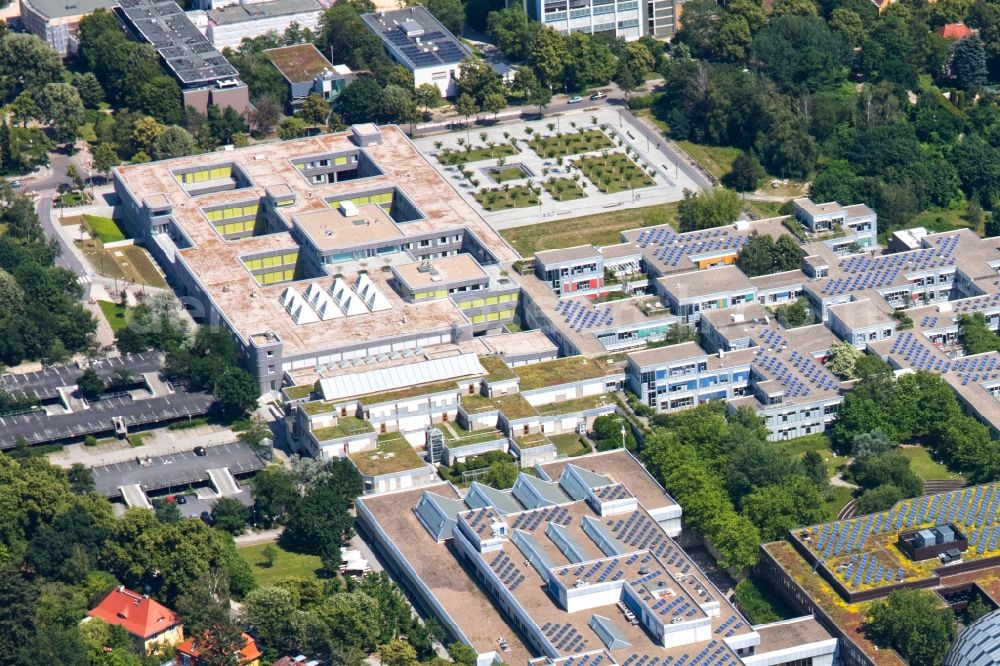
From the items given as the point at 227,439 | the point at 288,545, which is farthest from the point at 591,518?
the point at 227,439

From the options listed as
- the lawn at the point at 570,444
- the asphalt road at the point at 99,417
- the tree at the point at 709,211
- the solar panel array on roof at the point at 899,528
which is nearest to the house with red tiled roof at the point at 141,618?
the asphalt road at the point at 99,417

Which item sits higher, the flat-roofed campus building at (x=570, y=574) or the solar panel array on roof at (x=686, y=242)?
the flat-roofed campus building at (x=570, y=574)

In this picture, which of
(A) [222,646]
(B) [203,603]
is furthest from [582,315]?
(A) [222,646]

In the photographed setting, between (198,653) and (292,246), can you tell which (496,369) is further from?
(198,653)

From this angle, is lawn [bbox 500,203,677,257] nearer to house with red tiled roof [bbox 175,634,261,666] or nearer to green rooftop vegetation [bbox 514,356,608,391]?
green rooftop vegetation [bbox 514,356,608,391]

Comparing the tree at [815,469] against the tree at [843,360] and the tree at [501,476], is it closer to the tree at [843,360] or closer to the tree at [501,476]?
the tree at [843,360]

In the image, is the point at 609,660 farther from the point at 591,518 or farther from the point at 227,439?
the point at 227,439
